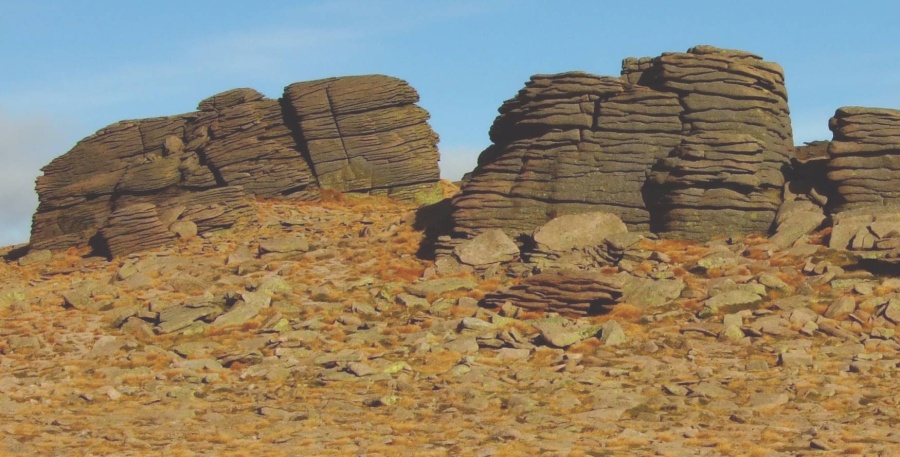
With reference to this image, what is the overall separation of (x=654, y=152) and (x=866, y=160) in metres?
7.03

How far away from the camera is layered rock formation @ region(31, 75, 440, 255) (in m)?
46.5

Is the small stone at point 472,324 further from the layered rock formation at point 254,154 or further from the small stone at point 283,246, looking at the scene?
the layered rock formation at point 254,154

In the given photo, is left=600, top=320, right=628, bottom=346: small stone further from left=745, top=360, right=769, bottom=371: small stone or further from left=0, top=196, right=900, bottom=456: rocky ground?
left=745, top=360, right=769, bottom=371: small stone

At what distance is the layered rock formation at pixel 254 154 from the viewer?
46500 mm

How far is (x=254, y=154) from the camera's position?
154ft

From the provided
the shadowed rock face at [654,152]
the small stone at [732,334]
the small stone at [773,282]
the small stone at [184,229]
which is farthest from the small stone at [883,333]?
the small stone at [184,229]

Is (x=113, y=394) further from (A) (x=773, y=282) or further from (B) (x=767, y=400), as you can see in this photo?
(A) (x=773, y=282)

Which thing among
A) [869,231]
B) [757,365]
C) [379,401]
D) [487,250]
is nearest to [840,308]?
[757,365]

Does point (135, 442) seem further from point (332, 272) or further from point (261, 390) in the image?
point (332, 272)

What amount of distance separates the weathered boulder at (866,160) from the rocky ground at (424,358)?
333 cm

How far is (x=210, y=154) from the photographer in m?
46.7

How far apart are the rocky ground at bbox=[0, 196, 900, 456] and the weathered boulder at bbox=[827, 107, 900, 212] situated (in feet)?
10.9

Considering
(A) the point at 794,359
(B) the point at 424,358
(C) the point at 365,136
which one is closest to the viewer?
(A) the point at 794,359

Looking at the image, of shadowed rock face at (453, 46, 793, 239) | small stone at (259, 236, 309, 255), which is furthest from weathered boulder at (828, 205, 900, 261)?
small stone at (259, 236, 309, 255)
